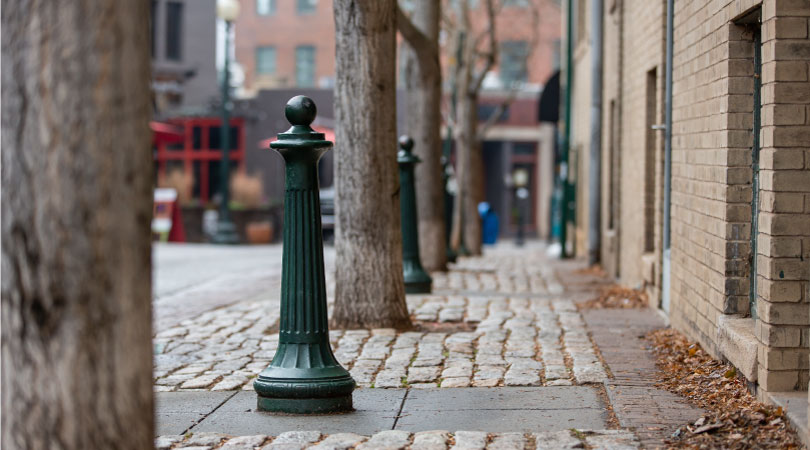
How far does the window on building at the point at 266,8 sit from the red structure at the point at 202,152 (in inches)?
344

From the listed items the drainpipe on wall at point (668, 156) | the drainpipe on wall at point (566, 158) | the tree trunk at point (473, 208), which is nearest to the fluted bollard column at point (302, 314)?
the drainpipe on wall at point (668, 156)

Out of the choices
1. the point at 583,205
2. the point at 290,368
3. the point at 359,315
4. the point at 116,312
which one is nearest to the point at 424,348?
the point at 359,315

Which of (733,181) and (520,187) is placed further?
(520,187)

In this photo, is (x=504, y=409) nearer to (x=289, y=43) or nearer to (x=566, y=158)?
(x=566, y=158)

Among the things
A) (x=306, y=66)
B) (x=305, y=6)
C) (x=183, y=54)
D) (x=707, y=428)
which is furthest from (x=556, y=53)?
(x=707, y=428)

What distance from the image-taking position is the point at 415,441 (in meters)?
5.10

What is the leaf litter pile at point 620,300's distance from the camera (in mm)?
10430

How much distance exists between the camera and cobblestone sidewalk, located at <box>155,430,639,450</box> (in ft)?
16.3

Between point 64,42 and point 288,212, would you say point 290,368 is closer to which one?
point 288,212

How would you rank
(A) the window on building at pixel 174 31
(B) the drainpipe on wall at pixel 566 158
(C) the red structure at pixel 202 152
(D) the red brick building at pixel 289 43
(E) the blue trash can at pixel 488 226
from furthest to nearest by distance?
1. (D) the red brick building at pixel 289 43
2. (A) the window on building at pixel 174 31
3. (C) the red structure at pixel 202 152
4. (E) the blue trash can at pixel 488 226
5. (B) the drainpipe on wall at pixel 566 158

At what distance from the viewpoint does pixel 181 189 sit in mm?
33688

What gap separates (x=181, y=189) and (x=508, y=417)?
1140 inches

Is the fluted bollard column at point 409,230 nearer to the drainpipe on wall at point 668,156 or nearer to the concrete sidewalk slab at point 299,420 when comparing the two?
the drainpipe on wall at point 668,156

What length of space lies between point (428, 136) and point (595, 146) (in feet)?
7.41
